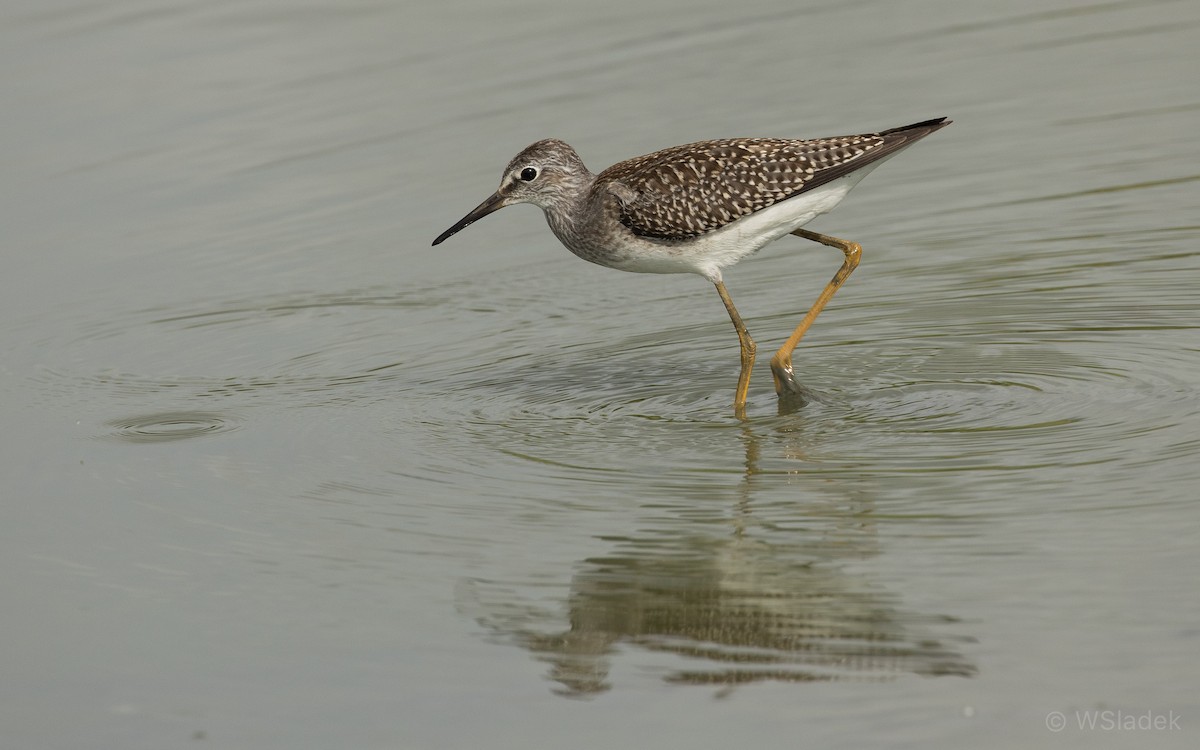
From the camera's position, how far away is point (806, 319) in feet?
36.2

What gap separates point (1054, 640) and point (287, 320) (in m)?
7.35

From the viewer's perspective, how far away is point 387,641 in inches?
270

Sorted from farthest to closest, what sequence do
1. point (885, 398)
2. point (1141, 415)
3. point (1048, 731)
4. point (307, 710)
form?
point (885, 398)
point (1141, 415)
point (307, 710)
point (1048, 731)

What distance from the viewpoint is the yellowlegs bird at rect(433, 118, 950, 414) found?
34.5ft

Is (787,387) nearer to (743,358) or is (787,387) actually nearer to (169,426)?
(743,358)

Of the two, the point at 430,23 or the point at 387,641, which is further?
the point at 430,23

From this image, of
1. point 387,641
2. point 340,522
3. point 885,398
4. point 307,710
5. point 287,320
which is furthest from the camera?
point 287,320

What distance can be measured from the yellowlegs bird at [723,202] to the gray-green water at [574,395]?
2.39 ft

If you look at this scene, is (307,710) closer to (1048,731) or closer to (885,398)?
(1048,731)

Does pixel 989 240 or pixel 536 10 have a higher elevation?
pixel 536 10

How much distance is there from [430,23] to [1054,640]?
44.0 ft

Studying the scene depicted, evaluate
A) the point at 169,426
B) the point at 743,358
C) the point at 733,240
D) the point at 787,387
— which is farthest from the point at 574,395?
the point at 169,426

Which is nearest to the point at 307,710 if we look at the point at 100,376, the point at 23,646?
the point at 23,646

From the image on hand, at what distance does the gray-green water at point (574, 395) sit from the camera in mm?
6383
